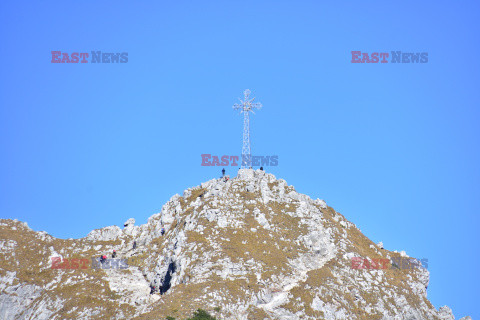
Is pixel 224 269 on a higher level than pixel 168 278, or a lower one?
higher

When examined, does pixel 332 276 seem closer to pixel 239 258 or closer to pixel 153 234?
pixel 239 258

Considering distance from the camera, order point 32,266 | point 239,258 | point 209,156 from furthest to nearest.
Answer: point 209,156
point 32,266
point 239,258

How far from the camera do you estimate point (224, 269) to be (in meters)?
101

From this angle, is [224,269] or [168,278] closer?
[224,269]

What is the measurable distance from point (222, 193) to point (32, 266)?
4012 centimetres

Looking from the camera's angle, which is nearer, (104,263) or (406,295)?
(406,295)

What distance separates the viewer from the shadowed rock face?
3834 inches

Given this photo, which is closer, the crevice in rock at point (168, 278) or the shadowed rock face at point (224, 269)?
the shadowed rock face at point (224, 269)

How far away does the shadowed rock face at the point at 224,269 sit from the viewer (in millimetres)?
97375

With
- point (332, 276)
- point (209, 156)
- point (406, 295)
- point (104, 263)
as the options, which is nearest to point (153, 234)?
point (104, 263)

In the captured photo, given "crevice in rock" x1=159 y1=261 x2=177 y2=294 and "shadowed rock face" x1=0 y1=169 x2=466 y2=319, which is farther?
"crevice in rock" x1=159 y1=261 x2=177 y2=294

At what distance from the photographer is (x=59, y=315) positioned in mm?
101062

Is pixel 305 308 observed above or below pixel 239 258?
below

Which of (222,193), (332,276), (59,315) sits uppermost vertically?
(222,193)
